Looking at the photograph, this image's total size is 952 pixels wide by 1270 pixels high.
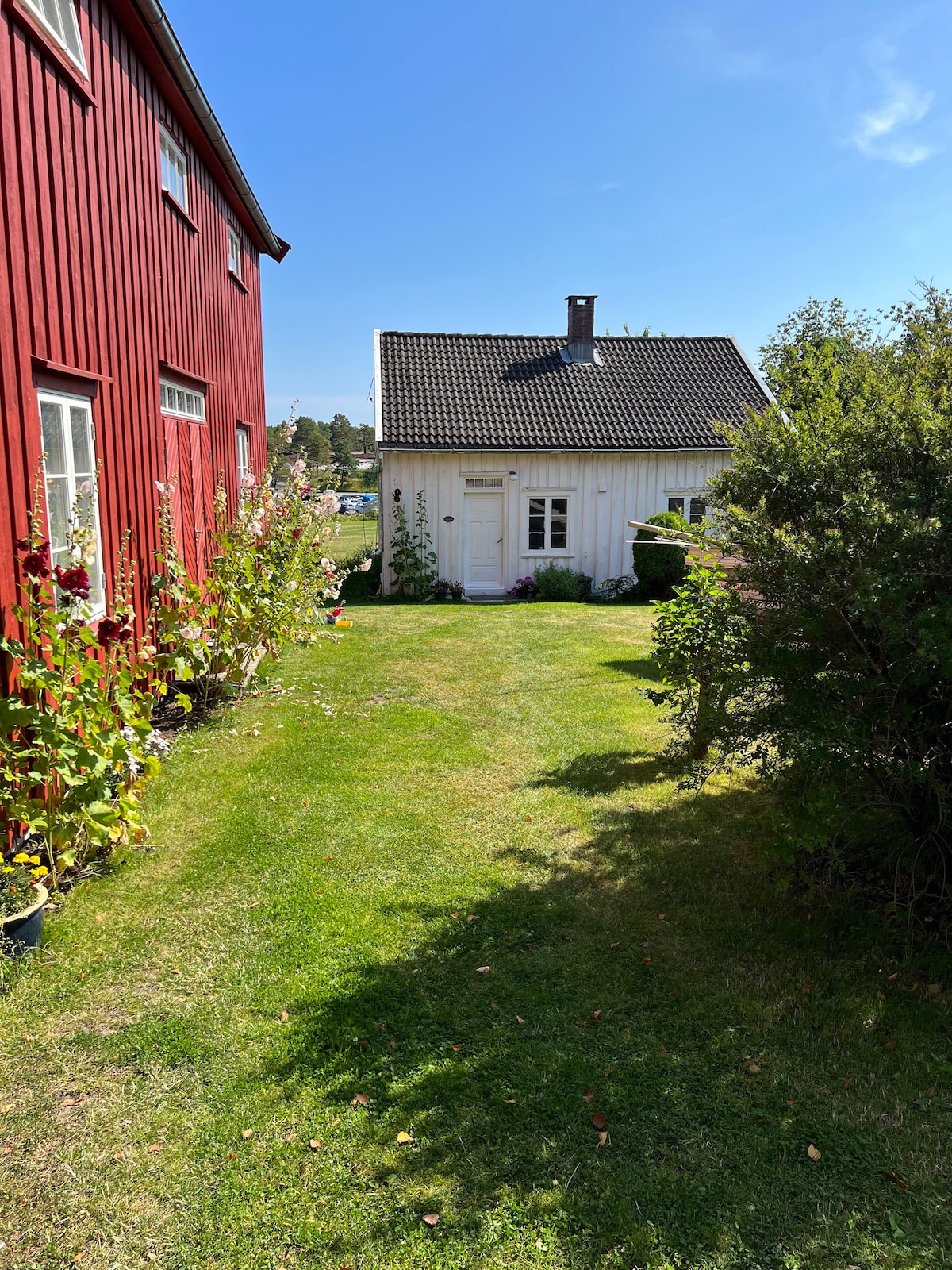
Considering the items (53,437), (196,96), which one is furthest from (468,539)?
(53,437)

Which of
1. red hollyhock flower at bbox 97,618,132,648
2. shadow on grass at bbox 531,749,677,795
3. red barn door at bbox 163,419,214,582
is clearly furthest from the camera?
red barn door at bbox 163,419,214,582

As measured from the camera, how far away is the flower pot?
392 cm

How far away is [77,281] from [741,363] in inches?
690

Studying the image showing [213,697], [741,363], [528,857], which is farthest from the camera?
[741,363]

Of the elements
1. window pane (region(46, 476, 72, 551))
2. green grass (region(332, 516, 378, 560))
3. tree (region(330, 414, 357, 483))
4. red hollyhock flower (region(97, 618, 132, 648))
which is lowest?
green grass (region(332, 516, 378, 560))

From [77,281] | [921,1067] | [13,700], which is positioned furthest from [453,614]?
[921,1067]

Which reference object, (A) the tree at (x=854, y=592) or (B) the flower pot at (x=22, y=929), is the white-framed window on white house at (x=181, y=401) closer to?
(B) the flower pot at (x=22, y=929)

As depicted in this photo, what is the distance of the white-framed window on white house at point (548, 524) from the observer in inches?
707

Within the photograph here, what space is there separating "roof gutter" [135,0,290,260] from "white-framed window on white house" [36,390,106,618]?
332 centimetres

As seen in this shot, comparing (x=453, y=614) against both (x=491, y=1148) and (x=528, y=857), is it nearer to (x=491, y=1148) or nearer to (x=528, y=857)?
(x=528, y=857)

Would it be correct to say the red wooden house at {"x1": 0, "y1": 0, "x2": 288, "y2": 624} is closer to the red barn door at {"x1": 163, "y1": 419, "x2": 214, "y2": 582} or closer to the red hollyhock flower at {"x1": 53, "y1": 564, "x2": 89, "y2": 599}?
the red barn door at {"x1": 163, "y1": 419, "x2": 214, "y2": 582}

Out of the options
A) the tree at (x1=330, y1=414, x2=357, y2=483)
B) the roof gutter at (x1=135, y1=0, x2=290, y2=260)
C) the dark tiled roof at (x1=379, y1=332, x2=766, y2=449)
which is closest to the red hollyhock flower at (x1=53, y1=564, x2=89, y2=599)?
→ the roof gutter at (x1=135, y1=0, x2=290, y2=260)

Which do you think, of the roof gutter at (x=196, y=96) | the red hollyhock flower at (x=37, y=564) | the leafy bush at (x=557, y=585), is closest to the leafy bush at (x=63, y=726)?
the red hollyhock flower at (x=37, y=564)

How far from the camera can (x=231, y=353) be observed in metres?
12.2
